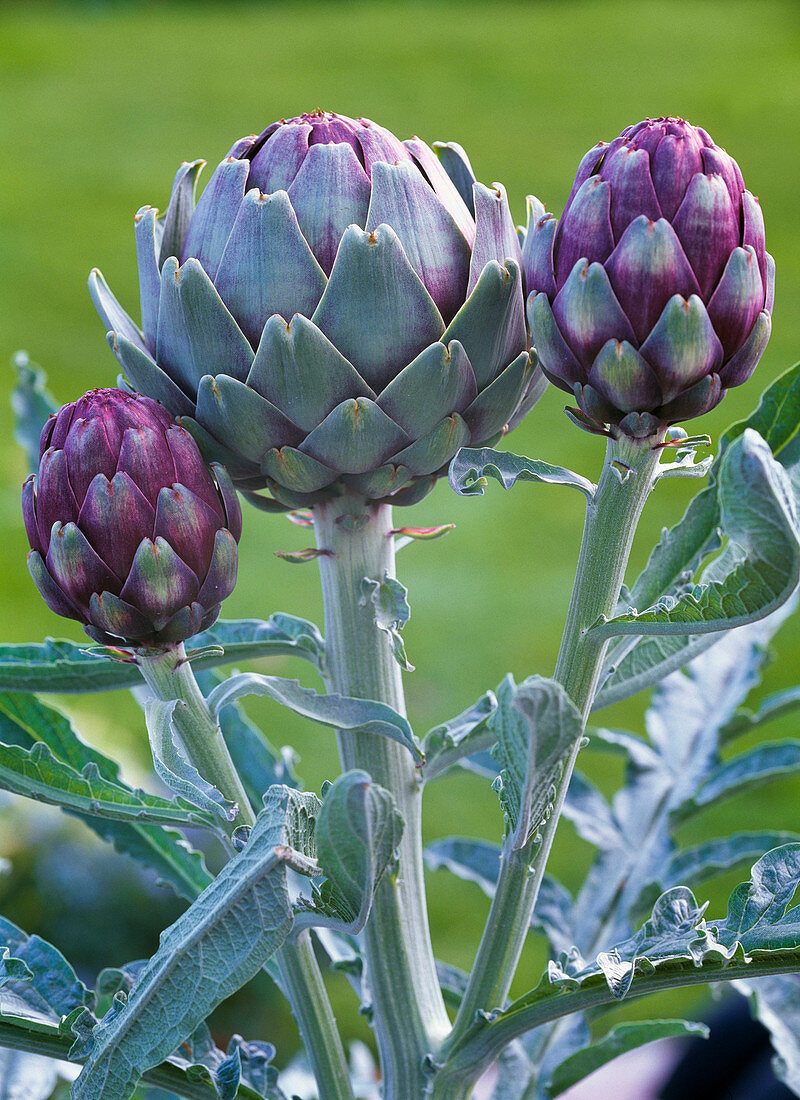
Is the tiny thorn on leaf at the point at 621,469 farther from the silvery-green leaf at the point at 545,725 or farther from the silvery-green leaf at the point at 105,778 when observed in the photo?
the silvery-green leaf at the point at 105,778

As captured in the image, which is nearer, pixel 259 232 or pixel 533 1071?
pixel 259 232

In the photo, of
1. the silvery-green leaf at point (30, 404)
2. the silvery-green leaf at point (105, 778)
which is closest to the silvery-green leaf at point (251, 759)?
the silvery-green leaf at point (105, 778)

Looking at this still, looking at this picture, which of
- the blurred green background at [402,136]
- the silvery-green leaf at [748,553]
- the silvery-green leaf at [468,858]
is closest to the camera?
the silvery-green leaf at [748,553]

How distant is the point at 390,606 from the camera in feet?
1.43

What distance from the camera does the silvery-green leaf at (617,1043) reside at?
527 millimetres

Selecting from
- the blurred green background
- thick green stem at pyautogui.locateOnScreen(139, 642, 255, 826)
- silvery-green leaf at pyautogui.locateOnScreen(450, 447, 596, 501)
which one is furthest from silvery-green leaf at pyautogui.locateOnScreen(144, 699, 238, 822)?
the blurred green background

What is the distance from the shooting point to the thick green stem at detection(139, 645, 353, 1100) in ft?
1.35

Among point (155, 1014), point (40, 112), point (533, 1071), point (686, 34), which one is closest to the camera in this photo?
point (155, 1014)

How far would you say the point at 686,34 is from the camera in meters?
6.12

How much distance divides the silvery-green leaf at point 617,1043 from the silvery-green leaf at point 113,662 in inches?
8.3

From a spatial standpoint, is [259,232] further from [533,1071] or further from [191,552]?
[533,1071]

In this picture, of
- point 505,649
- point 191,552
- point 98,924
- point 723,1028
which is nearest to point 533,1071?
point 191,552

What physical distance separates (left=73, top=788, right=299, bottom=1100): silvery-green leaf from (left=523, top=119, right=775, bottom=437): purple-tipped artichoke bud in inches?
6.2

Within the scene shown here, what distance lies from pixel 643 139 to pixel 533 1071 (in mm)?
424
